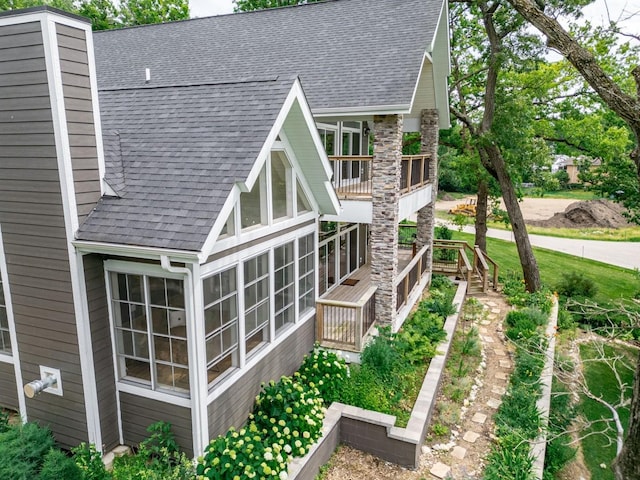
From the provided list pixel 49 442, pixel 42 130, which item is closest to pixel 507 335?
pixel 49 442

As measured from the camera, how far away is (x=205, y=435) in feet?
18.4

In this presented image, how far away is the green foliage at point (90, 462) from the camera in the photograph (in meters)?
5.38

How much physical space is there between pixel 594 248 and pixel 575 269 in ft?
25.7

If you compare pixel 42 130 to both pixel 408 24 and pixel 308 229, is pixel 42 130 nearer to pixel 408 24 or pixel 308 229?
pixel 308 229

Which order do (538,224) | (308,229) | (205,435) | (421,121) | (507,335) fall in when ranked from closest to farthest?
(205,435) → (308,229) → (507,335) → (421,121) → (538,224)

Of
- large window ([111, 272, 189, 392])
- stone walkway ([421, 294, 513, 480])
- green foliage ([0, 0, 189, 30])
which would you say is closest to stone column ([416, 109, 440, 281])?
stone walkway ([421, 294, 513, 480])

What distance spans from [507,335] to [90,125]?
1117 centimetres

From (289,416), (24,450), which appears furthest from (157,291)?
(289,416)

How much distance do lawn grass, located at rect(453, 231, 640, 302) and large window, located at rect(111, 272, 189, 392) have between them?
59.6 feet

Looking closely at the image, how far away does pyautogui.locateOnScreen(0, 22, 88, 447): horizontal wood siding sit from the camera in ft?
17.0

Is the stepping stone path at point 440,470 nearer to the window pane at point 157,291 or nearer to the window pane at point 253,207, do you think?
the window pane at point 253,207

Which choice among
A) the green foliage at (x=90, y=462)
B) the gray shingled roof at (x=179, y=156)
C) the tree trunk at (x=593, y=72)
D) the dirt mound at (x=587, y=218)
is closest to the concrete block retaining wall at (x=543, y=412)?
the tree trunk at (x=593, y=72)

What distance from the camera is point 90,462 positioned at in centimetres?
547

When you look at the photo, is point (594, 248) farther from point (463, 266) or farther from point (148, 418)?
point (148, 418)
